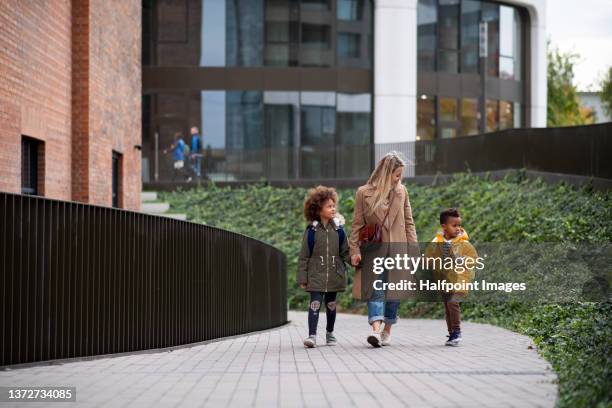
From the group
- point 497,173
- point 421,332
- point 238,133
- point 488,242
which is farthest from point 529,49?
point 421,332

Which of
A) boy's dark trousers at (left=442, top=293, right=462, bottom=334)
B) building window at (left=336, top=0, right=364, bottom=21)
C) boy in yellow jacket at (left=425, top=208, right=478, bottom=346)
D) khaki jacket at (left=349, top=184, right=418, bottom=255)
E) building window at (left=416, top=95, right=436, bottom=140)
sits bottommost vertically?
boy's dark trousers at (left=442, top=293, right=462, bottom=334)

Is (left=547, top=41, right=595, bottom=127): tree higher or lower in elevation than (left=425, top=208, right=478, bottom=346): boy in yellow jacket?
higher

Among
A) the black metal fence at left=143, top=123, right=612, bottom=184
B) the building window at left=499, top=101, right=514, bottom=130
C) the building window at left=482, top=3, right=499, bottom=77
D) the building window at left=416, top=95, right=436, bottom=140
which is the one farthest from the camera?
the building window at left=499, top=101, right=514, bottom=130

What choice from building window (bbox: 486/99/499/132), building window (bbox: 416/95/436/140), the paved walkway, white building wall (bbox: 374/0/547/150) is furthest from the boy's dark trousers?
building window (bbox: 486/99/499/132)

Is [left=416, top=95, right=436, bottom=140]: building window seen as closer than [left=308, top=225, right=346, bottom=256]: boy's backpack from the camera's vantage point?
No

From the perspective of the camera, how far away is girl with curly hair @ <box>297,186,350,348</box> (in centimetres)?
1163

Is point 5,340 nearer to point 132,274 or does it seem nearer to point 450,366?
point 132,274

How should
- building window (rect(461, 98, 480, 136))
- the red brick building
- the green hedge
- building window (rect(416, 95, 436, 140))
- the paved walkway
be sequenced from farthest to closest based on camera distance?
building window (rect(461, 98, 480, 136)) < building window (rect(416, 95, 436, 140)) < the red brick building < the green hedge < the paved walkway

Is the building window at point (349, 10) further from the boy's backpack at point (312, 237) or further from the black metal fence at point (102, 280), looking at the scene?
the boy's backpack at point (312, 237)

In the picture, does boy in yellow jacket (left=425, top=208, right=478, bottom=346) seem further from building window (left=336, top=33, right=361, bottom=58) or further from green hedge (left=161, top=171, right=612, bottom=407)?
building window (left=336, top=33, right=361, bottom=58)

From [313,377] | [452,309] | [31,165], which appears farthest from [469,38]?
[313,377]

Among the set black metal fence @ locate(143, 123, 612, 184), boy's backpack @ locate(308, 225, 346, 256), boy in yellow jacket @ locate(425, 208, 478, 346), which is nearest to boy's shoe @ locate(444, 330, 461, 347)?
boy in yellow jacket @ locate(425, 208, 478, 346)

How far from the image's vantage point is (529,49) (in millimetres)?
46406

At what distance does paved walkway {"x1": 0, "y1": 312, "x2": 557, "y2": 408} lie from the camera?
7.32m
